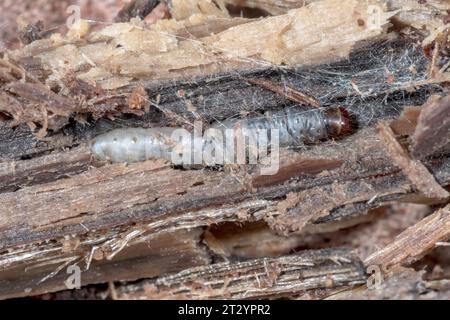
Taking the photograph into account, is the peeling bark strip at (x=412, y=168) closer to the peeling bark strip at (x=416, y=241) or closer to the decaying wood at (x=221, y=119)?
the decaying wood at (x=221, y=119)

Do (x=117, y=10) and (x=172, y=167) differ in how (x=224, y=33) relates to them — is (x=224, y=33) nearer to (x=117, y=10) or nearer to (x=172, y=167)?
(x=172, y=167)

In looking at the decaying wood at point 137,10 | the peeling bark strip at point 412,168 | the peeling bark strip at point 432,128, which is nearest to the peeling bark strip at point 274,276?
the peeling bark strip at point 412,168

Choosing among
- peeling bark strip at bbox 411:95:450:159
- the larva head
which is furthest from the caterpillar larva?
peeling bark strip at bbox 411:95:450:159

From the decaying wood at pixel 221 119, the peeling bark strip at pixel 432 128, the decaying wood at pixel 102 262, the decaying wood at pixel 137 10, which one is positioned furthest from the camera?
the decaying wood at pixel 137 10

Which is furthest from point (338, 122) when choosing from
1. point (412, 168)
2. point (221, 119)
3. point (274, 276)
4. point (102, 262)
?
point (102, 262)

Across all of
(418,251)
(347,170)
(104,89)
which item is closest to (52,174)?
(104,89)
